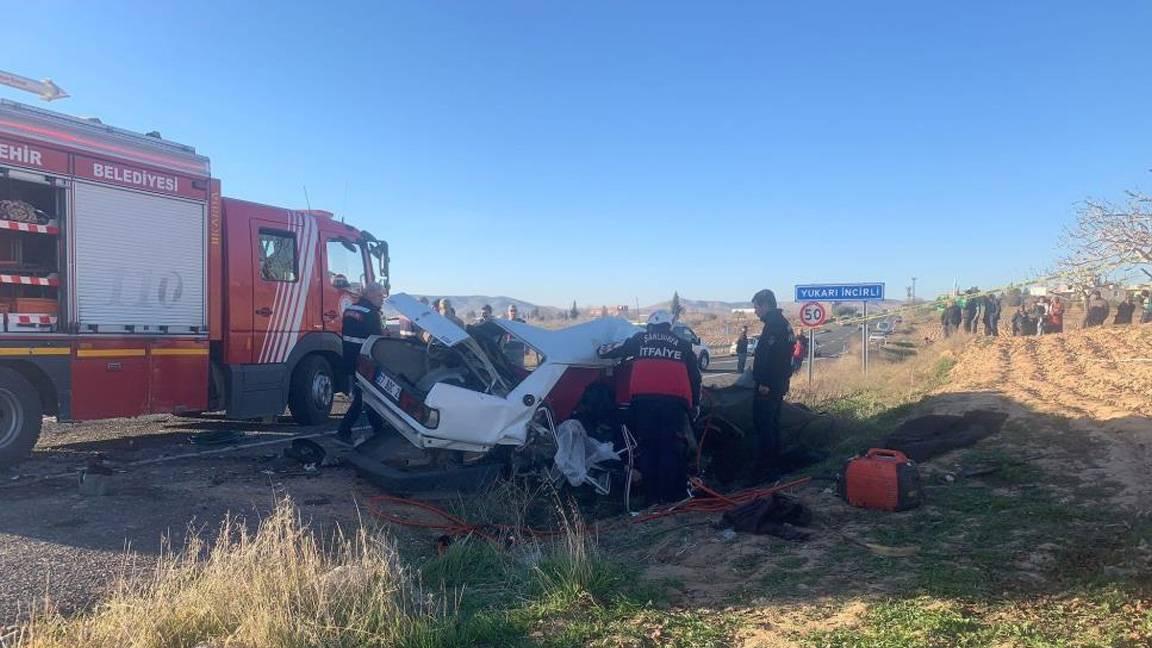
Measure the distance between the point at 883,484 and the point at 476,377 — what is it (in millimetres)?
3560

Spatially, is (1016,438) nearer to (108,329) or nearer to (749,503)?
(749,503)

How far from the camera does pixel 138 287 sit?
887cm

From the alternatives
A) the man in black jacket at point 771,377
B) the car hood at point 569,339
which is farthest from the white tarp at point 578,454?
the man in black jacket at point 771,377

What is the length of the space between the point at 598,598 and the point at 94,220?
6.95 meters

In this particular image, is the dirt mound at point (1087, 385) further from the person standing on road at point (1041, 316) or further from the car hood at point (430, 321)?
the person standing on road at point (1041, 316)

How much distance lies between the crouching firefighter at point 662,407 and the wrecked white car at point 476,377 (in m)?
0.72

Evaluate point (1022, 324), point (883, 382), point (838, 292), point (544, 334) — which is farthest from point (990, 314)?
point (544, 334)

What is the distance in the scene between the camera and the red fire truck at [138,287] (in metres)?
7.85

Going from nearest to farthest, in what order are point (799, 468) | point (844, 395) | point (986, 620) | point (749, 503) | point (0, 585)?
point (986, 620)
point (0, 585)
point (749, 503)
point (799, 468)
point (844, 395)

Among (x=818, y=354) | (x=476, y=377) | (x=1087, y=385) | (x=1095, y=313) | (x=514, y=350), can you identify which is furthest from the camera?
(x=818, y=354)

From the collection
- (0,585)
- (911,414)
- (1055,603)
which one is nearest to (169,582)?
(0,585)

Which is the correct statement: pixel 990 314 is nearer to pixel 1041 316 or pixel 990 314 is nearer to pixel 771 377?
pixel 1041 316

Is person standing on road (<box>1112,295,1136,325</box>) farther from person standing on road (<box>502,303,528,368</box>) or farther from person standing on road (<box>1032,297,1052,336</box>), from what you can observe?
person standing on road (<box>502,303,528,368</box>)

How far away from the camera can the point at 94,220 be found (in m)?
8.44
